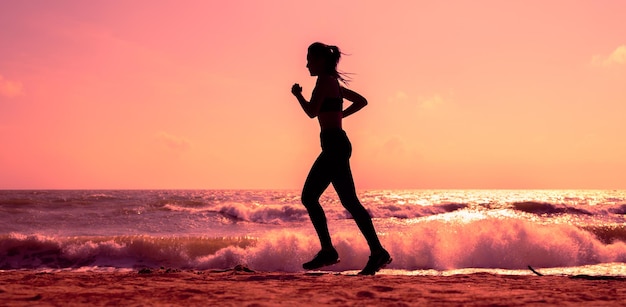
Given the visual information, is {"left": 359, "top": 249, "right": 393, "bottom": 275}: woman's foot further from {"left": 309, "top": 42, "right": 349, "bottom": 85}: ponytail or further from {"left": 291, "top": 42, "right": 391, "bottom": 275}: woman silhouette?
{"left": 309, "top": 42, "right": 349, "bottom": 85}: ponytail

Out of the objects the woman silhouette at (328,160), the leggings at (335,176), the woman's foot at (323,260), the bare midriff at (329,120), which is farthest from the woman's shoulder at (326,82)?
the woman's foot at (323,260)

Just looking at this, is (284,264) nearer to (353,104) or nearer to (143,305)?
(353,104)

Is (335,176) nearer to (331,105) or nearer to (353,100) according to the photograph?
(331,105)

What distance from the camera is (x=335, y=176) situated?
16.2 feet

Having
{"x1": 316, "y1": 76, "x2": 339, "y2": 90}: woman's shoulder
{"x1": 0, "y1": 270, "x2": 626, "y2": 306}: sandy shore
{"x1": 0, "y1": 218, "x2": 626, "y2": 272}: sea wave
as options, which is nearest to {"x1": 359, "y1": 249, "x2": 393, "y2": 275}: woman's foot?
{"x1": 0, "y1": 270, "x2": 626, "y2": 306}: sandy shore

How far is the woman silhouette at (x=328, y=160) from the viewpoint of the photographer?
4.94 m

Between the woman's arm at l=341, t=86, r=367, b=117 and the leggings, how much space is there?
0.37 meters

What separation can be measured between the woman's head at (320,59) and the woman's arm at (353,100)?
0.90 feet

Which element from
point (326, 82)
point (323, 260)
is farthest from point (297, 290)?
point (326, 82)

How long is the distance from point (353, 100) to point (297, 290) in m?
2.13

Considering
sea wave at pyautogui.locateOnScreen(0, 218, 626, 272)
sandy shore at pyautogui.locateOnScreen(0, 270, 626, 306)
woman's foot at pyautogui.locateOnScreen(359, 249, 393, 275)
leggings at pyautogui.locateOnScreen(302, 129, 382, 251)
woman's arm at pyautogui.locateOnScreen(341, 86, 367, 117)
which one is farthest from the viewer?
sea wave at pyautogui.locateOnScreen(0, 218, 626, 272)

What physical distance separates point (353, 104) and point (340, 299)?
Result: 91.6 inches

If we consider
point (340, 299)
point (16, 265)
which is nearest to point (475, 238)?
point (340, 299)

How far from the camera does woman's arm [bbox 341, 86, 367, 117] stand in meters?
5.30
